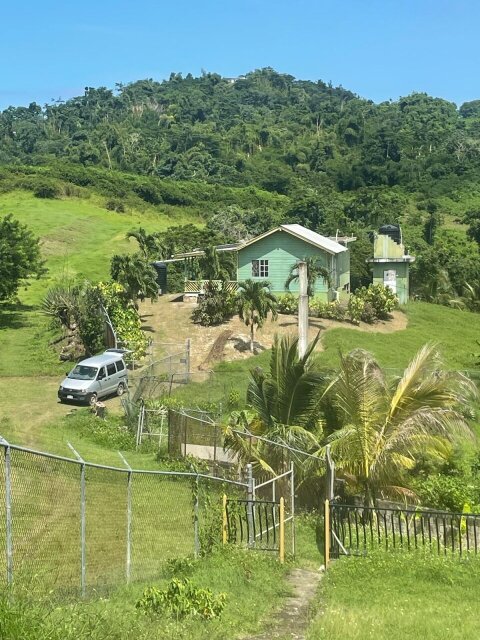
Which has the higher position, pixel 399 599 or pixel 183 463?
pixel 183 463

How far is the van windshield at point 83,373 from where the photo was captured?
28.7 metres

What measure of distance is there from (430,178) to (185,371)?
267 feet

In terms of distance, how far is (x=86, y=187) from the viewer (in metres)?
91.4

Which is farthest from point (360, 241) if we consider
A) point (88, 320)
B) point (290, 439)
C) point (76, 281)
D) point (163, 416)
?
point (290, 439)

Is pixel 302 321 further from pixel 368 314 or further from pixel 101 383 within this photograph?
pixel 368 314

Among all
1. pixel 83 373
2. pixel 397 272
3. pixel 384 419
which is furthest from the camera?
pixel 397 272

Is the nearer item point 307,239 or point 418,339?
point 418,339

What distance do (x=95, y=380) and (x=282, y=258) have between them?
70.3 ft

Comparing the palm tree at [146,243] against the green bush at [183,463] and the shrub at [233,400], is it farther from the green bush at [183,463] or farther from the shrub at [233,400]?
the green bush at [183,463]

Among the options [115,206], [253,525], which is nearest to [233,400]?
[253,525]

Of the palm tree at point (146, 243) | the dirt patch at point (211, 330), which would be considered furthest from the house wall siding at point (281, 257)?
the palm tree at point (146, 243)

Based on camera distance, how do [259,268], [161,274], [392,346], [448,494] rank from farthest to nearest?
[161,274] → [259,268] → [392,346] → [448,494]

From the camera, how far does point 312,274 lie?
44219 mm

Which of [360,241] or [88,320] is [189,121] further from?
[88,320]
